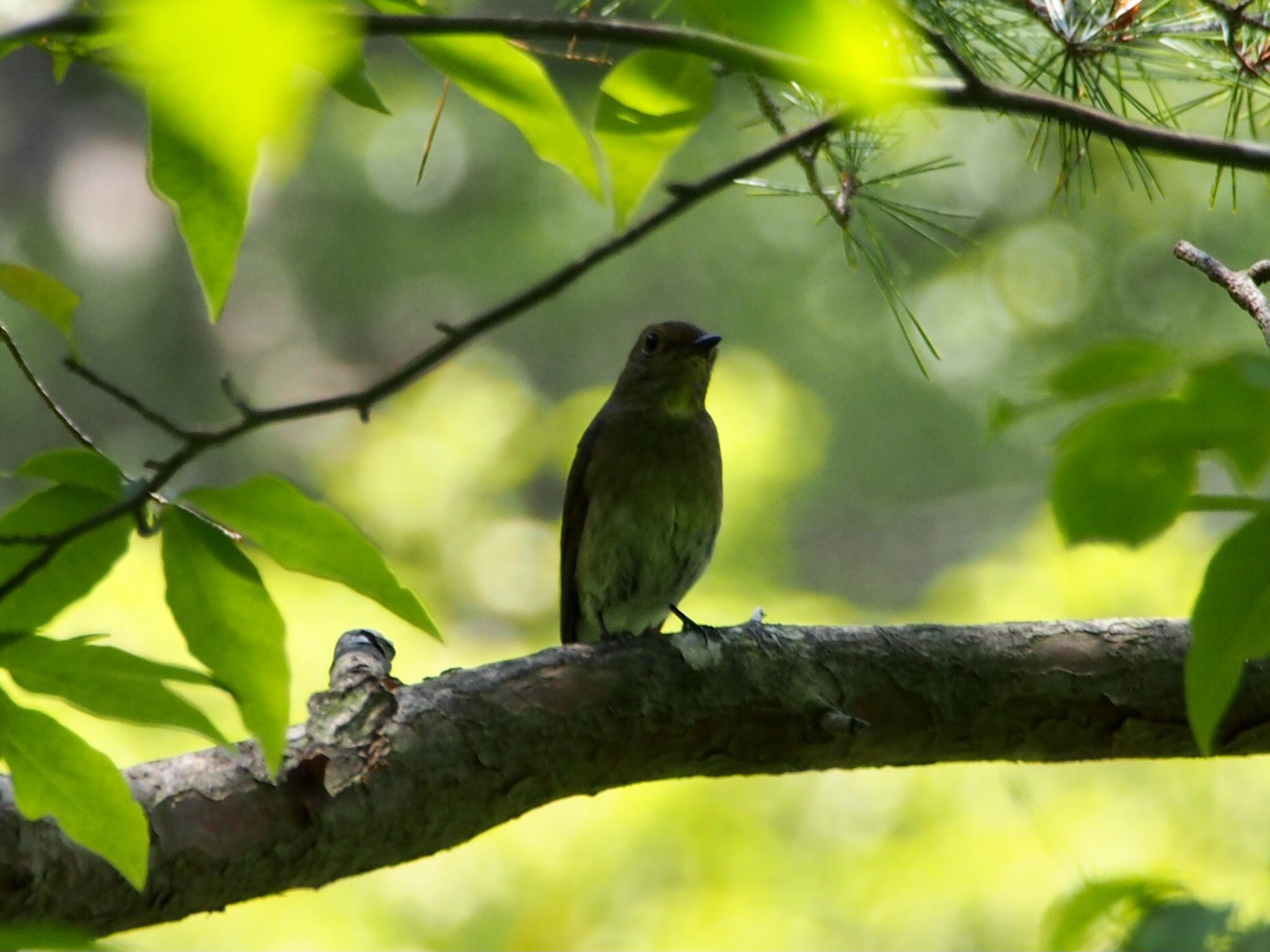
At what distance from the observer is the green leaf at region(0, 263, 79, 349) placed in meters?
1.44

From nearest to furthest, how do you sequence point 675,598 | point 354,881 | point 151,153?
point 151,153 → point 675,598 → point 354,881

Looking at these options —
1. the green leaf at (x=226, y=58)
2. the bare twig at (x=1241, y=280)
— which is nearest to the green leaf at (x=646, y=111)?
the green leaf at (x=226, y=58)

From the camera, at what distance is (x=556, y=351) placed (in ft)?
38.3

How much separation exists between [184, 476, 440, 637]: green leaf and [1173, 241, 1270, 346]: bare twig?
1.24 metres

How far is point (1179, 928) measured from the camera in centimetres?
131

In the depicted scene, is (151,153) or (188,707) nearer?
(151,153)

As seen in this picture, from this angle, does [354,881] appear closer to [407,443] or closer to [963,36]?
[407,443]

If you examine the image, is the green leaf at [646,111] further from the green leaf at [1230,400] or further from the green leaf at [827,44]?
the green leaf at [1230,400]

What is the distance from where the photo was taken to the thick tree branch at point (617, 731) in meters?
2.24

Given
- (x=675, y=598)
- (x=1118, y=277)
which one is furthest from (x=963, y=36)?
(x=1118, y=277)

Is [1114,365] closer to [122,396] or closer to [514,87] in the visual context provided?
[514,87]

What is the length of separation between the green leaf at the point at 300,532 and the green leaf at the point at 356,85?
1.25ft

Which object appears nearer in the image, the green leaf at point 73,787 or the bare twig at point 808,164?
the green leaf at point 73,787

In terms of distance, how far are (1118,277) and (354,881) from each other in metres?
6.27
